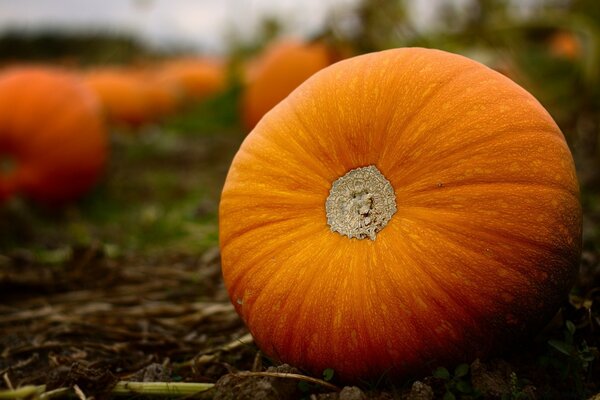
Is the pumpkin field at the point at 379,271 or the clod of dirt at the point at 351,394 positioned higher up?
the pumpkin field at the point at 379,271

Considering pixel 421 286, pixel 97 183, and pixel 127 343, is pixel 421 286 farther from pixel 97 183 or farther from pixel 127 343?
pixel 97 183

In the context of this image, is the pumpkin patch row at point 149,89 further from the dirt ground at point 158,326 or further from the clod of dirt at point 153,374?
the clod of dirt at point 153,374

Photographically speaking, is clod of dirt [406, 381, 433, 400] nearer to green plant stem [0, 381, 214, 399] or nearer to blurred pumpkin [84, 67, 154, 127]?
green plant stem [0, 381, 214, 399]

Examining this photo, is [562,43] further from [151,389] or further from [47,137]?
[151,389]

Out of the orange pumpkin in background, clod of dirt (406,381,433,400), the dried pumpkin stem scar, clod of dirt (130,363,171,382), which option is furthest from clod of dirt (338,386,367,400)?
the orange pumpkin in background

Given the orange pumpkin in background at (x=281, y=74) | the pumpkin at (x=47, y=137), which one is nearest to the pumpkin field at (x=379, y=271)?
the pumpkin at (x=47, y=137)

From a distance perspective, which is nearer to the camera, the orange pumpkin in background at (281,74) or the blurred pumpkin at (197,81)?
the orange pumpkin in background at (281,74)

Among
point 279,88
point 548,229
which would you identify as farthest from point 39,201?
point 548,229

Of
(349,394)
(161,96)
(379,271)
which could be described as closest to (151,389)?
(349,394)
